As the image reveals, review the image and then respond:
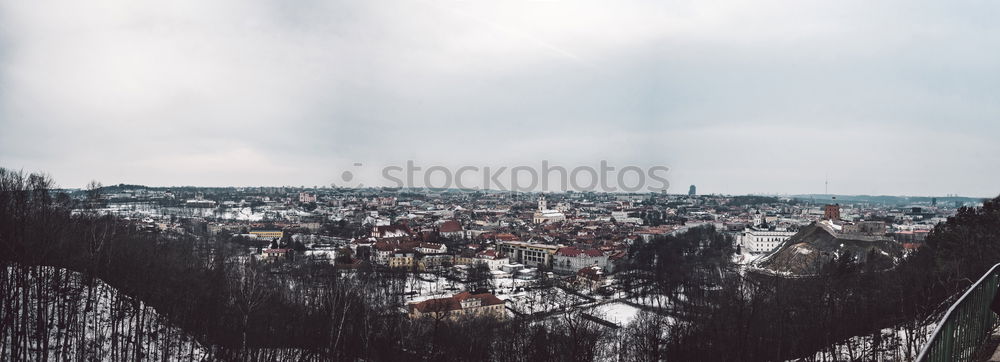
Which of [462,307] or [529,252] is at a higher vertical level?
[462,307]

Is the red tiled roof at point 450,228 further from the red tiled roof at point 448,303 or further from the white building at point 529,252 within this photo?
the red tiled roof at point 448,303

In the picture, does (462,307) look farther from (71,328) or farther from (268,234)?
(268,234)

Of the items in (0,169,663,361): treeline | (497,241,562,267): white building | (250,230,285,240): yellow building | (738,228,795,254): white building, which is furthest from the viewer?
(250,230,285,240): yellow building

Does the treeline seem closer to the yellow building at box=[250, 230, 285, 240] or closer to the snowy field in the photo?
the snowy field

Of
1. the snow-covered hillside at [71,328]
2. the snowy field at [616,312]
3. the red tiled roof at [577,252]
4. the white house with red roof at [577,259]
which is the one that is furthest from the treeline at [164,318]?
the red tiled roof at [577,252]

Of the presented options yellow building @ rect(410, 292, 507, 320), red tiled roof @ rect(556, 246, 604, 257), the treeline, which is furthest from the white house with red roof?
the treeline

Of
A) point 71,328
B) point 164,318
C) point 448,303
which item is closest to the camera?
point 71,328

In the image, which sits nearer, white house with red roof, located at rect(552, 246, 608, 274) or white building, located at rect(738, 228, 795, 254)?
white house with red roof, located at rect(552, 246, 608, 274)

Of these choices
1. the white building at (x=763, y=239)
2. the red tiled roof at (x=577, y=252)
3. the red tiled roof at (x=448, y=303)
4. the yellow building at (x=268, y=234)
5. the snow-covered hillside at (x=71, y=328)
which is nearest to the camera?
the snow-covered hillside at (x=71, y=328)

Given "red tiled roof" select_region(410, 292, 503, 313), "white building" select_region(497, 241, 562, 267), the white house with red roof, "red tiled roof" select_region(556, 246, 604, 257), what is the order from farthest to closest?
"white building" select_region(497, 241, 562, 267)
"red tiled roof" select_region(556, 246, 604, 257)
the white house with red roof
"red tiled roof" select_region(410, 292, 503, 313)

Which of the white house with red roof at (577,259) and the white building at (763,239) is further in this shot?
the white building at (763,239)

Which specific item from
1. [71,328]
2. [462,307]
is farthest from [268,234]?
[71,328]

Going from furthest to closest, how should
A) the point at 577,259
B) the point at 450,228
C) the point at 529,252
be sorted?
the point at 450,228 < the point at 529,252 < the point at 577,259
